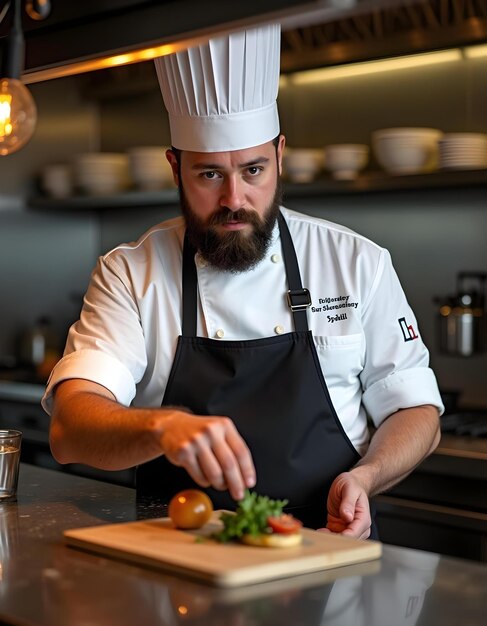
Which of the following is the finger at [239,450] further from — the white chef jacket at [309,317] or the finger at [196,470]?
the white chef jacket at [309,317]

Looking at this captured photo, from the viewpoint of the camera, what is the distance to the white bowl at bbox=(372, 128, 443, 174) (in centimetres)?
342

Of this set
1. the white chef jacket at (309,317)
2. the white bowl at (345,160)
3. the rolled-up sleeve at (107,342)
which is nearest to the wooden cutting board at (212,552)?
the rolled-up sleeve at (107,342)

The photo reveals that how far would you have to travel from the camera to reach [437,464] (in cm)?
287

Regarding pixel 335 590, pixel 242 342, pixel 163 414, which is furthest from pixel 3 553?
pixel 242 342

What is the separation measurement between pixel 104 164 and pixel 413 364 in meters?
2.62

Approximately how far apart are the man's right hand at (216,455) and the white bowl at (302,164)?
236 centimetres

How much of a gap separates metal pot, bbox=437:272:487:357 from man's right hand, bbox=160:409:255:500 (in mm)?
2044

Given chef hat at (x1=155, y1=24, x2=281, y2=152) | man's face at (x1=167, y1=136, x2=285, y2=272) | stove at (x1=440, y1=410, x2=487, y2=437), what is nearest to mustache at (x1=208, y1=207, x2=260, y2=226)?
man's face at (x1=167, y1=136, x2=285, y2=272)

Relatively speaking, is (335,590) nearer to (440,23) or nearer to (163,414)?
(163,414)

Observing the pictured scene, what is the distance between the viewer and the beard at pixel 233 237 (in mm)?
2084

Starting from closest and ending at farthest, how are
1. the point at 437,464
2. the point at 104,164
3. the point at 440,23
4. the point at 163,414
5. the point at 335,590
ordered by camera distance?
the point at 335,590 < the point at 163,414 < the point at 437,464 < the point at 440,23 < the point at 104,164

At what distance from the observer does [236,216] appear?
81.9 inches

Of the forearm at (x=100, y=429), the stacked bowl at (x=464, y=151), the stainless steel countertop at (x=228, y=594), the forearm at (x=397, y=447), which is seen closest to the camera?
the stainless steel countertop at (x=228, y=594)

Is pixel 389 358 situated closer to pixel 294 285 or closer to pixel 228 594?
pixel 294 285
